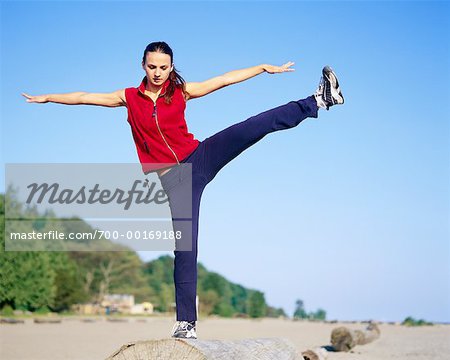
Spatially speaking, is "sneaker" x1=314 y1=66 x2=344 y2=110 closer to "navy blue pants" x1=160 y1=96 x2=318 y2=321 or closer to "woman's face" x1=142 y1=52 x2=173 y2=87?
"navy blue pants" x1=160 y1=96 x2=318 y2=321

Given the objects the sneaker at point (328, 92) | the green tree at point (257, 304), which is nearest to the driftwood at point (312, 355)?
the sneaker at point (328, 92)

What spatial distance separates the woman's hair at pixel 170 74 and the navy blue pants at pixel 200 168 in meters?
0.56

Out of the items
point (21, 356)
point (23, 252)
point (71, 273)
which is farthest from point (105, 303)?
point (21, 356)

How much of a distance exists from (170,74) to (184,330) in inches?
93.1

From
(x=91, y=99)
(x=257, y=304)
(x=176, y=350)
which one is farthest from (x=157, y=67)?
(x=257, y=304)

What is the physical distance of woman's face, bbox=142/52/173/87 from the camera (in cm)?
585

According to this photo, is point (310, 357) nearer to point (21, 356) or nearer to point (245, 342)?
point (245, 342)

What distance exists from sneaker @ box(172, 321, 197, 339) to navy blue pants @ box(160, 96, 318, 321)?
0.13 ft

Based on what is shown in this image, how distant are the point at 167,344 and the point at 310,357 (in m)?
4.92

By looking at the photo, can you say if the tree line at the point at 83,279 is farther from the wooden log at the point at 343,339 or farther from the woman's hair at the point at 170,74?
the woman's hair at the point at 170,74

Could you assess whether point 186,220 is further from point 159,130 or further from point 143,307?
point 143,307

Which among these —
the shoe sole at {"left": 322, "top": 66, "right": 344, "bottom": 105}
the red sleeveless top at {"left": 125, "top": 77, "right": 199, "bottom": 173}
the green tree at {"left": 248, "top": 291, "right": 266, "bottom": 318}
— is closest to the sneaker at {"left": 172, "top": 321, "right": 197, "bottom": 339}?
the red sleeveless top at {"left": 125, "top": 77, "right": 199, "bottom": 173}

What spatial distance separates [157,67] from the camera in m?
5.89

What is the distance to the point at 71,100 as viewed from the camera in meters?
6.22
